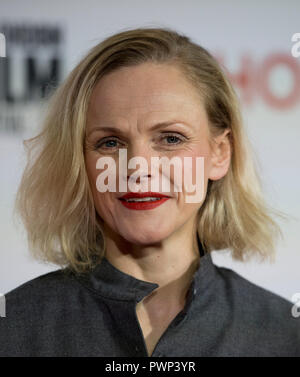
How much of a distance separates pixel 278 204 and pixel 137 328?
548mm

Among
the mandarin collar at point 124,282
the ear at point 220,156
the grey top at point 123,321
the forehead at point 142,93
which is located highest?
the forehead at point 142,93

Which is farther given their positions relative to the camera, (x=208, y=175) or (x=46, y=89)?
(x=46, y=89)

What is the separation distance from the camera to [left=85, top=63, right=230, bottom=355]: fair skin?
1.22 meters

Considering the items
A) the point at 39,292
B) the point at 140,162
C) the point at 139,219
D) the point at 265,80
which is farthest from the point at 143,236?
the point at 265,80

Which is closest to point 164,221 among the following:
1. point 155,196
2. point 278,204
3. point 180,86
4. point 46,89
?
point 155,196

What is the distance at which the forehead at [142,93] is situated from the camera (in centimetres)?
121

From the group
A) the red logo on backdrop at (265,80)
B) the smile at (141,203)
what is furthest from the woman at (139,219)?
the red logo on backdrop at (265,80)

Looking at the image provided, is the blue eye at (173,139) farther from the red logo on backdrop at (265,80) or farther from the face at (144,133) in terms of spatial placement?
the red logo on backdrop at (265,80)

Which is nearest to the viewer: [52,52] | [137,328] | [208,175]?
[137,328]

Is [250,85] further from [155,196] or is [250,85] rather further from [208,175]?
[155,196]

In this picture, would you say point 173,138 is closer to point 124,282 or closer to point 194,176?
point 194,176

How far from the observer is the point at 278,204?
153cm

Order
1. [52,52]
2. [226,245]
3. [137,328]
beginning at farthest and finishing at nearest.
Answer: [52,52] < [226,245] < [137,328]

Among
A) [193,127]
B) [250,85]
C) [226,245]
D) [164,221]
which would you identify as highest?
[250,85]
